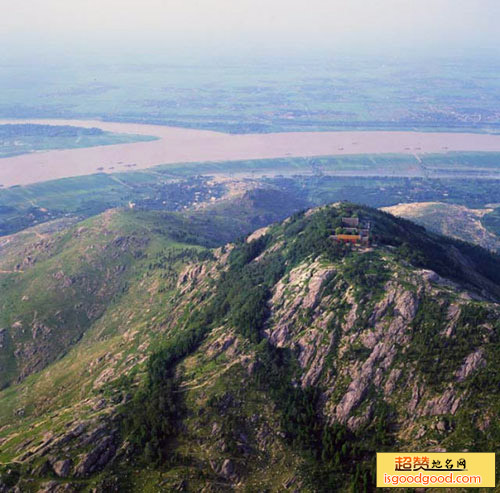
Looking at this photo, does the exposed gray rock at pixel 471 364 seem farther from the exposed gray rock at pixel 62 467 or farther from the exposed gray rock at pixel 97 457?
the exposed gray rock at pixel 62 467

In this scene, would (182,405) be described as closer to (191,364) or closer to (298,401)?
(191,364)

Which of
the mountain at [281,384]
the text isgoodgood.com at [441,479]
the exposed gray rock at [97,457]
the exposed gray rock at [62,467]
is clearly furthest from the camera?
the exposed gray rock at [97,457]

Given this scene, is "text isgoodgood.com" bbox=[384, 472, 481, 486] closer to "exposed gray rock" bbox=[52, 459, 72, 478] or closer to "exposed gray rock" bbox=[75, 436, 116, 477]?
"exposed gray rock" bbox=[75, 436, 116, 477]

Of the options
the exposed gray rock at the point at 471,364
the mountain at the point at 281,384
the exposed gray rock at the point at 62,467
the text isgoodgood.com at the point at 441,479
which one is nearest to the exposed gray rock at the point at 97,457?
the mountain at the point at 281,384

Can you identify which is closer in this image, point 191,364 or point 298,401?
point 298,401

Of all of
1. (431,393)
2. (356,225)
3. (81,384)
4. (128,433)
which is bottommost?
(81,384)

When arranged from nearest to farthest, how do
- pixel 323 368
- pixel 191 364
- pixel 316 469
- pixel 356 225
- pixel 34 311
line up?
pixel 316 469
pixel 323 368
pixel 191 364
pixel 356 225
pixel 34 311

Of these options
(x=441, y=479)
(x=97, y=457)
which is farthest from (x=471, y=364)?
(x=97, y=457)

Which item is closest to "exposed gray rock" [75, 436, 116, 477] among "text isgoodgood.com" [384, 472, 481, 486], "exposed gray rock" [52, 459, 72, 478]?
"exposed gray rock" [52, 459, 72, 478]

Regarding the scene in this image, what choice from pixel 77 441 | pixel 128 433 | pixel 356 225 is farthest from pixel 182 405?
pixel 356 225
